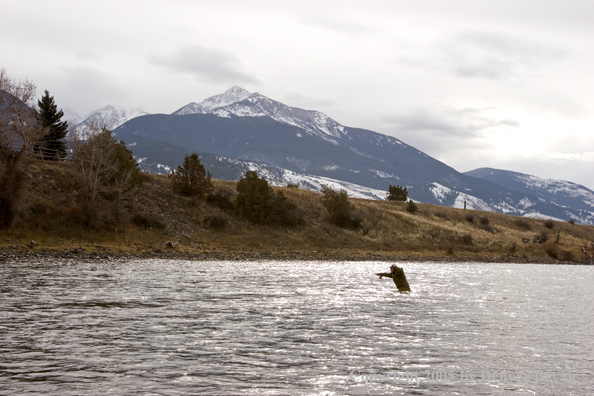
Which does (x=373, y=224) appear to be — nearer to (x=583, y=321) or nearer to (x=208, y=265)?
(x=208, y=265)

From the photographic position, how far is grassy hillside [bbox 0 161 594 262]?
171 feet

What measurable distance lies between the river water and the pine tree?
44935 millimetres

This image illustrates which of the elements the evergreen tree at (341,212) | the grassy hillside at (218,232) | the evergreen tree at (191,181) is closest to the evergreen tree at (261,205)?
the grassy hillside at (218,232)

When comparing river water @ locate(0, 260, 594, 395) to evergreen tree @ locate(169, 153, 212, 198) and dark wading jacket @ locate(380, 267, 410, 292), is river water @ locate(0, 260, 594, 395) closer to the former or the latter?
dark wading jacket @ locate(380, 267, 410, 292)

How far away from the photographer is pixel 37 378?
1159 cm

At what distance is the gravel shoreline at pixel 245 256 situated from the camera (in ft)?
143

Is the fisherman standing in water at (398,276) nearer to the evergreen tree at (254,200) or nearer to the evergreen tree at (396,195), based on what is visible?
the evergreen tree at (254,200)

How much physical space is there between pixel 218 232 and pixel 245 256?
38.3ft

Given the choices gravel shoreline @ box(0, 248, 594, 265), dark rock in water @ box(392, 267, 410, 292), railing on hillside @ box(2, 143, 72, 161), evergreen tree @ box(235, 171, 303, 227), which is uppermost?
railing on hillside @ box(2, 143, 72, 161)

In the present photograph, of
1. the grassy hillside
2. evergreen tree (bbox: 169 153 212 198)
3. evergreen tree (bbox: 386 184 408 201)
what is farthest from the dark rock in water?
evergreen tree (bbox: 386 184 408 201)

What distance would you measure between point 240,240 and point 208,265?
19.4 m

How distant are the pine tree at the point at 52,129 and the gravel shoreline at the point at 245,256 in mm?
28902

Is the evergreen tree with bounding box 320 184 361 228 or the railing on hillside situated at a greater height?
the railing on hillside

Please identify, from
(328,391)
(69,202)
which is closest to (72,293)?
(328,391)
